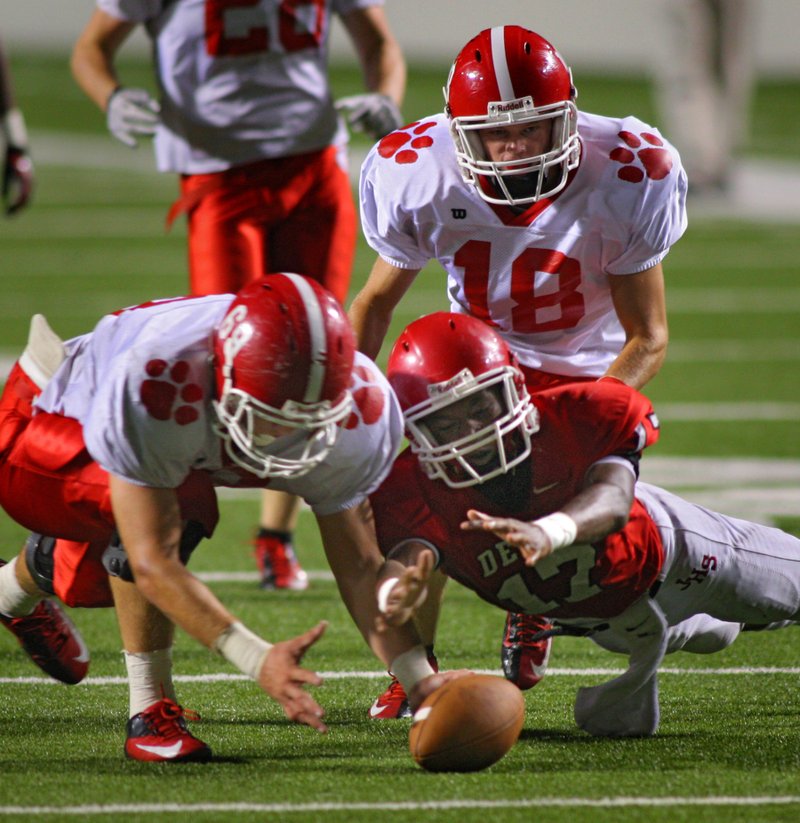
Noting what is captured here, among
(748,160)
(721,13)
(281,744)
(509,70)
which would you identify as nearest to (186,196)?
(509,70)

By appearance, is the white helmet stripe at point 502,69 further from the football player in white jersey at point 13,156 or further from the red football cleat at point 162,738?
the football player in white jersey at point 13,156

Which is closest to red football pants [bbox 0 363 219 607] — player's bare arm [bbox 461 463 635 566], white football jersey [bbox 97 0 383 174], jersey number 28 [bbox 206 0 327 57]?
player's bare arm [bbox 461 463 635 566]

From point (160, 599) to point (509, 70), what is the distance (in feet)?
4.37

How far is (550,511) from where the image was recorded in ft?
10.3

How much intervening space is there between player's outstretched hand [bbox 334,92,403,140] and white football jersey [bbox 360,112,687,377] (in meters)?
0.82

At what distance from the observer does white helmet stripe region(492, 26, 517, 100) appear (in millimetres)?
3336

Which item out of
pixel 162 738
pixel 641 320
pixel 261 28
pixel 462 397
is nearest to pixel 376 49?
pixel 261 28

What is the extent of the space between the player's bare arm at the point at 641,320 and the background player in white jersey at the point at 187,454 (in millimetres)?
742

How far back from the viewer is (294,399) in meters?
2.70

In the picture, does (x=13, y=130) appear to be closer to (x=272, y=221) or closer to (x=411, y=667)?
(x=272, y=221)

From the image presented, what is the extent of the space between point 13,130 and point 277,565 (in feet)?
6.83

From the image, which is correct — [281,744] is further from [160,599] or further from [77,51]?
[77,51]

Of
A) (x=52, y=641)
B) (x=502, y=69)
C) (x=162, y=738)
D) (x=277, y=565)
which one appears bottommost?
(x=277, y=565)

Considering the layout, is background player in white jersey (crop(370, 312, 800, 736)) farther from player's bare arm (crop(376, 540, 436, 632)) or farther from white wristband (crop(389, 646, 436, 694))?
white wristband (crop(389, 646, 436, 694))
